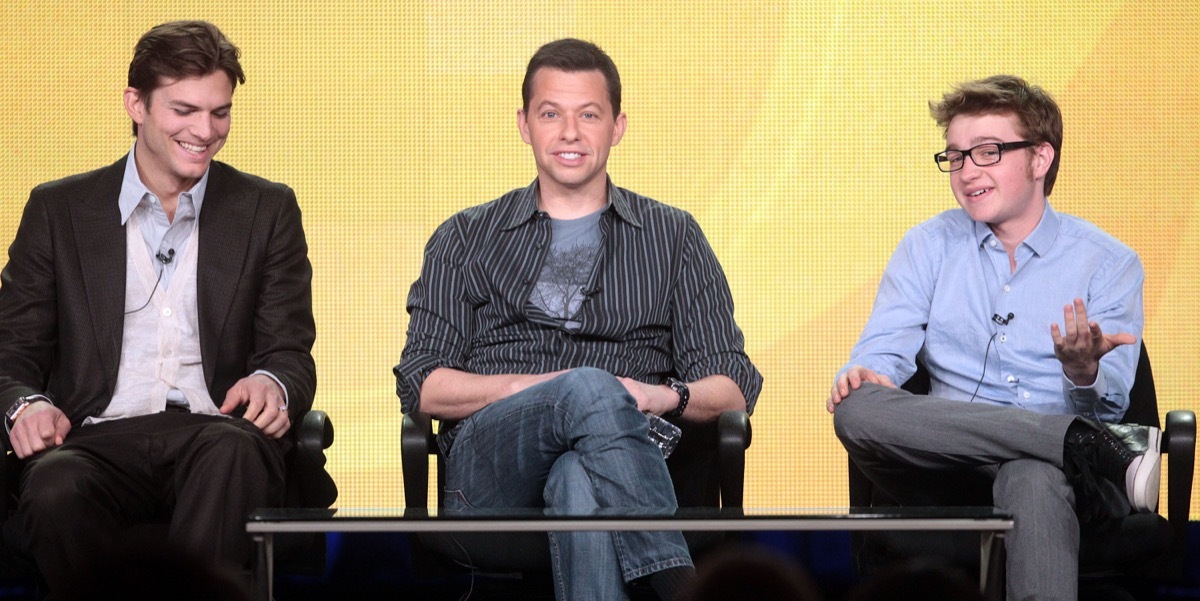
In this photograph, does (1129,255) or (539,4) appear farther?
(539,4)

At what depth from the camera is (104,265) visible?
2.88 meters

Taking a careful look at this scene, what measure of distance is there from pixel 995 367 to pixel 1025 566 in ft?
2.18

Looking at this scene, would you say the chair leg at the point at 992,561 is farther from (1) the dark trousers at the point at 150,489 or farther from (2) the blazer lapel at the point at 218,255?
(2) the blazer lapel at the point at 218,255

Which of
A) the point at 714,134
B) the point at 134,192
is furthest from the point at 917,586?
the point at 714,134

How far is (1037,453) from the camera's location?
8.11ft

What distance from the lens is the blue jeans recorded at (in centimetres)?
228

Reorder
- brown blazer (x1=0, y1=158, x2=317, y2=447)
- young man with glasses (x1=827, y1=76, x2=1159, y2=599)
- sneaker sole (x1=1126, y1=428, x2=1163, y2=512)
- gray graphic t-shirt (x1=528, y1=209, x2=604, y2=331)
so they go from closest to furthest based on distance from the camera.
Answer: sneaker sole (x1=1126, y1=428, x2=1163, y2=512) < young man with glasses (x1=827, y1=76, x2=1159, y2=599) < brown blazer (x1=0, y1=158, x2=317, y2=447) < gray graphic t-shirt (x1=528, y1=209, x2=604, y2=331)

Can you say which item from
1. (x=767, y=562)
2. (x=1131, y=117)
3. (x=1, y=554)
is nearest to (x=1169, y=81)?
(x=1131, y=117)

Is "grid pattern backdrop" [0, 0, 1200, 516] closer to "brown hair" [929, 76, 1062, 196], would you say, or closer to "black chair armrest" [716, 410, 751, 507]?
"brown hair" [929, 76, 1062, 196]

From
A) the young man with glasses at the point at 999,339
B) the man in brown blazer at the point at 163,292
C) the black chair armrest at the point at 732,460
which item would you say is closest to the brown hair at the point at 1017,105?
the young man with glasses at the point at 999,339

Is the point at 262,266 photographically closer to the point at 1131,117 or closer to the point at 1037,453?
the point at 1037,453

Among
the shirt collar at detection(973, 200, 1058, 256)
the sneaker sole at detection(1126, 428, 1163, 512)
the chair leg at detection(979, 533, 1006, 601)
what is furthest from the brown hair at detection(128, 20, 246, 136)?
the sneaker sole at detection(1126, 428, 1163, 512)

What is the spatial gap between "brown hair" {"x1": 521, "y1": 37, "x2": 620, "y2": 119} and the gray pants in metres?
0.85

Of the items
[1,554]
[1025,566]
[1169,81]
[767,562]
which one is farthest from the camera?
[1169,81]
